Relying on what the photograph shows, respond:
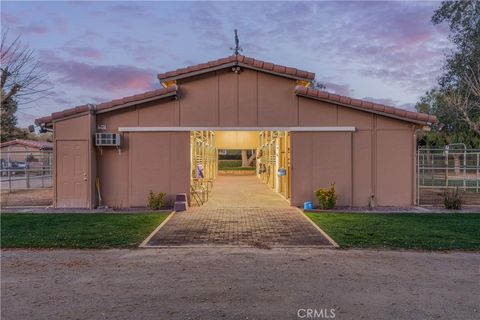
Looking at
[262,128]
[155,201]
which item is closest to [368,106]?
[262,128]

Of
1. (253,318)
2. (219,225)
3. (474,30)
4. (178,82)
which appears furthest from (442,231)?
(474,30)

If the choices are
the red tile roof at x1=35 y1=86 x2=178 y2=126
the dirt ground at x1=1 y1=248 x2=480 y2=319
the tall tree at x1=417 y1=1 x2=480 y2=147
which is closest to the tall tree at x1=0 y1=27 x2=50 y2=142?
the red tile roof at x1=35 y1=86 x2=178 y2=126

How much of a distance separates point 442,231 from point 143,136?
8.76 meters

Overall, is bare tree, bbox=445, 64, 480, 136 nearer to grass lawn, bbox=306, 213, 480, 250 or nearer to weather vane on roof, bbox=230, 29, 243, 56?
grass lawn, bbox=306, 213, 480, 250

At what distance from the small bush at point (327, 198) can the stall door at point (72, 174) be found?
7166mm

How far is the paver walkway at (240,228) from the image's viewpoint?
792 cm

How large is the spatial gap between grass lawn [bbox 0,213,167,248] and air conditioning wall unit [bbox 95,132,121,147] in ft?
7.53

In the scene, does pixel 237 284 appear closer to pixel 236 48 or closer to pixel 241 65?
pixel 241 65

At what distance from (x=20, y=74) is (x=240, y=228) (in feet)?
26.9

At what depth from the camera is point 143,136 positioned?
1266 centimetres

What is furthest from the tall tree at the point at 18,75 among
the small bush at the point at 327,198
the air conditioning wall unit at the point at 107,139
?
the small bush at the point at 327,198

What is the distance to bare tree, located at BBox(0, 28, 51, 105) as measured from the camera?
37.7ft

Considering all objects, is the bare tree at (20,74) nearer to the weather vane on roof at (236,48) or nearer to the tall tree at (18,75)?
the tall tree at (18,75)

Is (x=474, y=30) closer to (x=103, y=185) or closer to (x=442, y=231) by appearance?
(x=442, y=231)
